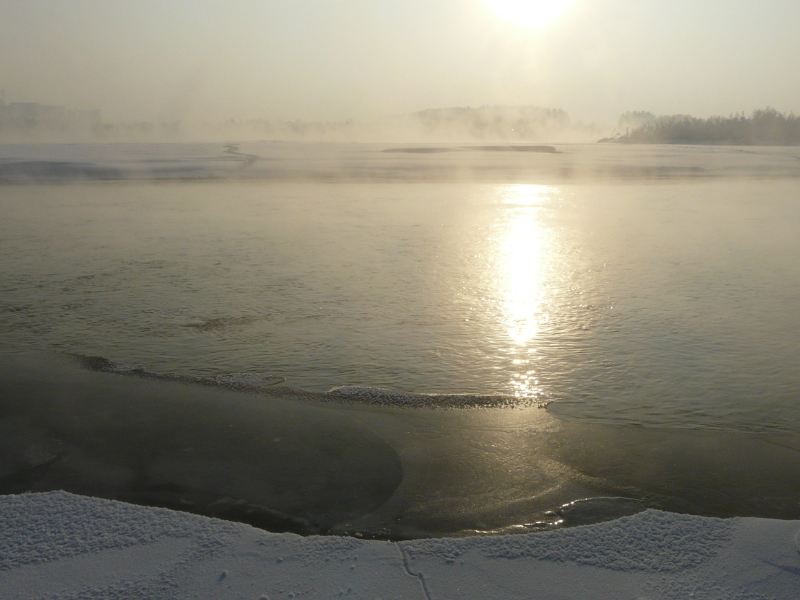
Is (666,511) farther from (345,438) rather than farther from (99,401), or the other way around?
(99,401)

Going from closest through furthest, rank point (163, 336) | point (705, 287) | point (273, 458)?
point (273, 458) → point (163, 336) → point (705, 287)

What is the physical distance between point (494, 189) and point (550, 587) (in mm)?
13963

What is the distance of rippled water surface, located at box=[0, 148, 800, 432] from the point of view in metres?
4.04

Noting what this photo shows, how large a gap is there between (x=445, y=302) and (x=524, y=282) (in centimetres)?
105

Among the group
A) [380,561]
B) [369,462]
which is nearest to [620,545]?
[380,561]

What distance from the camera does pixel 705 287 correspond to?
611 cm

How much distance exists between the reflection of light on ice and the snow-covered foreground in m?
1.46

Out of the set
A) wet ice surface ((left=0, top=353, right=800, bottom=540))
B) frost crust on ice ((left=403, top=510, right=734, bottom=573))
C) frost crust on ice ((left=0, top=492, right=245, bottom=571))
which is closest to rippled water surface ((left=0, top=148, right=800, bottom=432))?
wet ice surface ((left=0, top=353, right=800, bottom=540))

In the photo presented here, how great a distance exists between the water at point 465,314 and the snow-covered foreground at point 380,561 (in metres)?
0.24

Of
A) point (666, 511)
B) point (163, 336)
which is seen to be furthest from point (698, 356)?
point (163, 336)

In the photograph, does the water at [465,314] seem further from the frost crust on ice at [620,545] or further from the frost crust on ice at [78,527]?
the frost crust on ice at [78,527]

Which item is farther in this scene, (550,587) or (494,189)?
(494,189)

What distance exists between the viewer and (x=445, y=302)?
5672 millimetres

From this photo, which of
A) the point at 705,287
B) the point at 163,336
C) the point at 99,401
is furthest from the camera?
the point at 705,287
